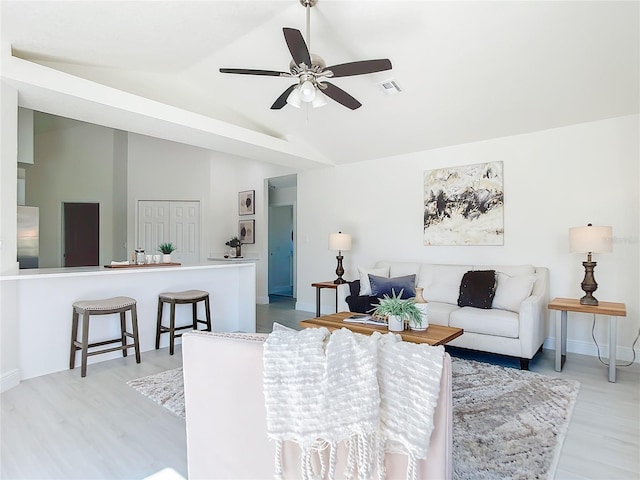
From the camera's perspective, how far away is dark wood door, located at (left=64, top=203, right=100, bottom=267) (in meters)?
6.95

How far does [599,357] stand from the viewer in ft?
12.1

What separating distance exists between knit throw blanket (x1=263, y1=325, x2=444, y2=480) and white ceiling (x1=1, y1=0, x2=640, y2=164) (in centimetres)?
258

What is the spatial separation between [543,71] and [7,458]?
4529mm

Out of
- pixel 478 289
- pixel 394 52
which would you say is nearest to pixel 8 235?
pixel 394 52

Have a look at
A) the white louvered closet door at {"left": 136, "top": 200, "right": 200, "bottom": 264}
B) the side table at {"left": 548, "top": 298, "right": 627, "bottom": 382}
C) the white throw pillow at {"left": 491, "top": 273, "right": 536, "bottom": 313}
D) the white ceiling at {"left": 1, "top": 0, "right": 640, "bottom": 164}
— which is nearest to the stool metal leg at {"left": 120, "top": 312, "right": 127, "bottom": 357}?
the white ceiling at {"left": 1, "top": 0, "right": 640, "bottom": 164}

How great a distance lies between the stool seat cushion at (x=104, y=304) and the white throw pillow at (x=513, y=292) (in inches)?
141

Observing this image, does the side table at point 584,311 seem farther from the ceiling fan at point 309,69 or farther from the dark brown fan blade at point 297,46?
the dark brown fan blade at point 297,46

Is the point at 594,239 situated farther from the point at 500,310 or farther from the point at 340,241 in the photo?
the point at 340,241

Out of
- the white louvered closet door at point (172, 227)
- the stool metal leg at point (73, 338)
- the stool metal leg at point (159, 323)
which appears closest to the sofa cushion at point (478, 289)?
the stool metal leg at point (159, 323)

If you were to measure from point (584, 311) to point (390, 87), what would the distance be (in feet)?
8.88

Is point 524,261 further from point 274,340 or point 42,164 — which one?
point 42,164

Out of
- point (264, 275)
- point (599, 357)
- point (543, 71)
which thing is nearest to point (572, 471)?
point (599, 357)

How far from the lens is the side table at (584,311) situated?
3072 millimetres

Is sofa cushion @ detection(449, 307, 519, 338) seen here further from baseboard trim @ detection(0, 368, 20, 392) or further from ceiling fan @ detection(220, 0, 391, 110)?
baseboard trim @ detection(0, 368, 20, 392)
